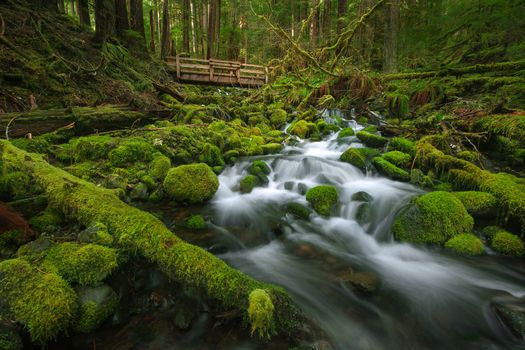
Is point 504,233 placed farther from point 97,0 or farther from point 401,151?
point 97,0

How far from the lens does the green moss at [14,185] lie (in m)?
3.63

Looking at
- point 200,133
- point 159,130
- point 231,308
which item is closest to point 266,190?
point 200,133

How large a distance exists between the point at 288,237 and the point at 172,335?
8.28 feet

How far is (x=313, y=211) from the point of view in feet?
18.1

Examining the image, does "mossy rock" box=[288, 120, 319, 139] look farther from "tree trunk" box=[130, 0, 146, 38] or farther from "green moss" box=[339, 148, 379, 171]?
"tree trunk" box=[130, 0, 146, 38]

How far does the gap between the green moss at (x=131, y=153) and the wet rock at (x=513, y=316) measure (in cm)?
600

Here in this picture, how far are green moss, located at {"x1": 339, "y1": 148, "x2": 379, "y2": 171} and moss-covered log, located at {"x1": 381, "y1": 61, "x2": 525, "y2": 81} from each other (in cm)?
514

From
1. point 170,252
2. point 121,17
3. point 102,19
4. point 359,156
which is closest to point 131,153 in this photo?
point 170,252

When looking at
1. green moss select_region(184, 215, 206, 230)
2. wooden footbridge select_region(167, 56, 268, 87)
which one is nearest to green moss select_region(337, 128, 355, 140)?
green moss select_region(184, 215, 206, 230)

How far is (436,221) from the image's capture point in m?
4.33

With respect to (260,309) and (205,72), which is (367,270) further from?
(205,72)

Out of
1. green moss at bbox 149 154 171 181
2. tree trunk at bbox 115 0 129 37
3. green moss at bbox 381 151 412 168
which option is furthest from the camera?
tree trunk at bbox 115 0 129 37

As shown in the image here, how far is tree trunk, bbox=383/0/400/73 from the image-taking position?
12.1m

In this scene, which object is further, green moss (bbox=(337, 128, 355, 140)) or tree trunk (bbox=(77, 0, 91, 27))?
tree trunk (bbox=(77, 0, 91, 27))
